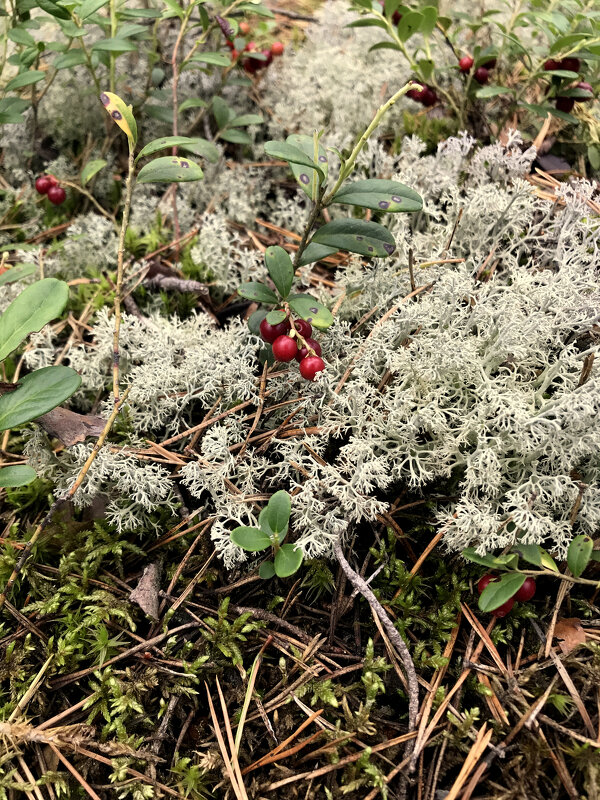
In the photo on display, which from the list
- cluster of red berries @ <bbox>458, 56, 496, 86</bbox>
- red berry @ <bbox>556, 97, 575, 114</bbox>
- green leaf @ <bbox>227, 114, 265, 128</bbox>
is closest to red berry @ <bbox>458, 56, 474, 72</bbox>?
cluster of red berries @ <bbox>458, 56, 496, 86</bbox>

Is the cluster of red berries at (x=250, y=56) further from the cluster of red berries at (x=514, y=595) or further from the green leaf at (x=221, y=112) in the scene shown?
the cluster of red berries at (x=514, y=595)

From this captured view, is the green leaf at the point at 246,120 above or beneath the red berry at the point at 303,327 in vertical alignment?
above

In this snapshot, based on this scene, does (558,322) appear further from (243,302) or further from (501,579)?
(243,302)

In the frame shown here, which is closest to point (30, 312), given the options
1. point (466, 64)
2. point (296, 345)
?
point (296, 345)

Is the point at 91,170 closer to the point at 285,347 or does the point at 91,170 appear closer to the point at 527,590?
the point at 285,347

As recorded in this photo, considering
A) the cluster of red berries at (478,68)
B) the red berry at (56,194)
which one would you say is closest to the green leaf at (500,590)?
the cluster of red berries at (478,68)

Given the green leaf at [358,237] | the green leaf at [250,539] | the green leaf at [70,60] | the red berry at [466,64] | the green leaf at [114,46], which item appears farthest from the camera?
the red berry at [466,64]
